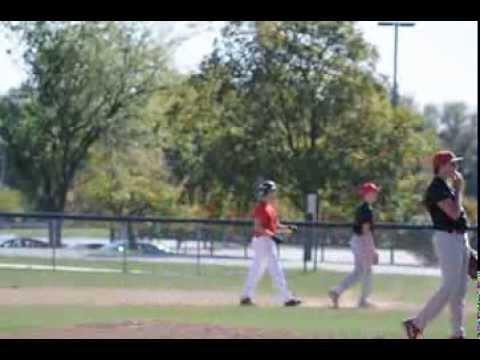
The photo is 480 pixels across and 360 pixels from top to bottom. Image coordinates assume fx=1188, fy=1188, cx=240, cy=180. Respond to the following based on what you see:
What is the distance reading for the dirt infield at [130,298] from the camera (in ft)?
51.2

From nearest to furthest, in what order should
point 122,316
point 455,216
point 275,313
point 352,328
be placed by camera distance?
1. point 455,216
2. point 352,328
3. point 122,316
4. point 275,313

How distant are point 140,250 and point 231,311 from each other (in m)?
9.38

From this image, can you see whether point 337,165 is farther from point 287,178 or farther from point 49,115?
point 49,115

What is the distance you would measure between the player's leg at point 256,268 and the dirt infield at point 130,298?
0.90 feet

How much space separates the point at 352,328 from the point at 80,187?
32662mm

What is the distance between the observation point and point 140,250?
78.4ft

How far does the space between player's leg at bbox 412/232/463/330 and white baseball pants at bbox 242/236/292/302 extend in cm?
501

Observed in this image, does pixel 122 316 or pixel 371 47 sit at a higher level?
pixel 371 47

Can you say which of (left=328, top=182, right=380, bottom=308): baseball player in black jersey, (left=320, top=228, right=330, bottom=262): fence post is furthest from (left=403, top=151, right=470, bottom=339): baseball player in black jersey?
(left=320, top=228, right=330, bottom=262): fence post

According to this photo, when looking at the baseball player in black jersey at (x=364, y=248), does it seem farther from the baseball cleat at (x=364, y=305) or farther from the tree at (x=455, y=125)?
the tree at (x=455, y=125)

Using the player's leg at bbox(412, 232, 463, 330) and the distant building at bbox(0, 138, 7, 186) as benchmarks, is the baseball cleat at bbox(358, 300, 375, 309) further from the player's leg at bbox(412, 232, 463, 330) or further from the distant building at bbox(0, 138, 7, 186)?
the distant building at bbox(0, 138, 7, 186)

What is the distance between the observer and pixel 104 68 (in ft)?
137

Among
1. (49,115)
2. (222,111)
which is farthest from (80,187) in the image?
(222,111)

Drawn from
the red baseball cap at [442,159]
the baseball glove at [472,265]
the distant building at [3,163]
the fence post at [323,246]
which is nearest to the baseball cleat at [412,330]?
the baseball glove at [472,265]
